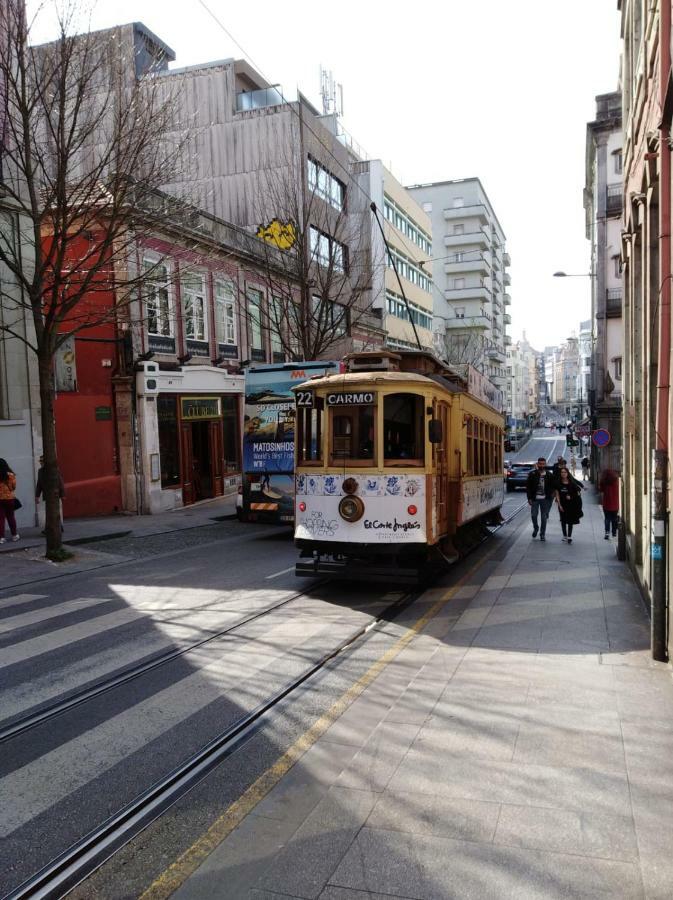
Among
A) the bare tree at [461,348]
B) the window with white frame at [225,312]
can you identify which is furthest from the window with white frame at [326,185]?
the bare tree at [461,348]

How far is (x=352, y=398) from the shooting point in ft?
33.4

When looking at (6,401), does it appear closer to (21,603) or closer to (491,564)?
(21,603)

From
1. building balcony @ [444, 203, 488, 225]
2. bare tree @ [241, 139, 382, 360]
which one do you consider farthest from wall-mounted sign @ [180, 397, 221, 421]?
building balcony @ [444, 203, 488, 225]

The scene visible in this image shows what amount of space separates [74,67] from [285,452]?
326 inches

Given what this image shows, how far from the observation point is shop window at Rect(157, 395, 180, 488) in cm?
2211

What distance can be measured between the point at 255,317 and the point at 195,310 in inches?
158

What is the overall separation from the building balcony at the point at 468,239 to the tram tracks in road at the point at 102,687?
77697 mm

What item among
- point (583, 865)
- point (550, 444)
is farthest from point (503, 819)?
point (550, 444)

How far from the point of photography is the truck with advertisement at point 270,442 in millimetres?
16062

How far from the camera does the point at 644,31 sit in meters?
10.0

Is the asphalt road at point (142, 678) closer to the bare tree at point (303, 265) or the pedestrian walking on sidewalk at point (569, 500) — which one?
the pedestrian walking on sidewalk at point (569, 500)

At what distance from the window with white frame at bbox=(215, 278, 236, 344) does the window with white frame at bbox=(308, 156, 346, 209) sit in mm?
6105

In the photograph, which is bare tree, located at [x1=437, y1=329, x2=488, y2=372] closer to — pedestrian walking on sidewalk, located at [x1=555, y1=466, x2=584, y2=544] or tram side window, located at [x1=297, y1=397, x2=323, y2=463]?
pedestrian walking on sidewalk, located at [x1=555, y1=466, x2=584, y2=544]

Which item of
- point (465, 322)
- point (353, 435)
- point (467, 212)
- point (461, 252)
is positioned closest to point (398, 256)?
point (353, 435)
